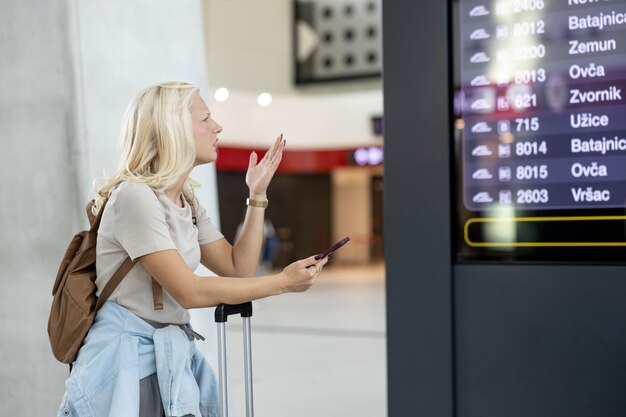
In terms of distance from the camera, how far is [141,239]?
7.75 feet

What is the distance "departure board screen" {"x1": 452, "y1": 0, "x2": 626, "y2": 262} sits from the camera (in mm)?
2566

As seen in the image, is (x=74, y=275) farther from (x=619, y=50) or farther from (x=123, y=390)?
(x=619, y=50)

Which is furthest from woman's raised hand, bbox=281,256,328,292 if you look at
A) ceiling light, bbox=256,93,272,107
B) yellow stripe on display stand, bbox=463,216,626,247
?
ceiling light, bbox=256,93,272,107

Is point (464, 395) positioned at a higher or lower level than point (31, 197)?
lower

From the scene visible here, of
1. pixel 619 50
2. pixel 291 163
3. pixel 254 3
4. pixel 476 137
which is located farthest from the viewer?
pixel 291 163

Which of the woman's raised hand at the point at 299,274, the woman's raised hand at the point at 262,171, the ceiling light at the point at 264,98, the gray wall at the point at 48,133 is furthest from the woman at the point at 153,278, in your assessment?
the ceiling light at the point at 264,98

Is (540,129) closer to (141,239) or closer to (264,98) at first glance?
(141,239)

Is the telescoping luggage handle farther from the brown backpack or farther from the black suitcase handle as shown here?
the brown backpack

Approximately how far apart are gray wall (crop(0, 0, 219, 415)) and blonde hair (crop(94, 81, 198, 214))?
4.19ft

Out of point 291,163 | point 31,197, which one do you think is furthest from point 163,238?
point 291,163

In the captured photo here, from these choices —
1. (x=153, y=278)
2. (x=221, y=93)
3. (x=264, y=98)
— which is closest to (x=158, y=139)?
(x=153, y=278)

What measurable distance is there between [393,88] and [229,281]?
86 cm

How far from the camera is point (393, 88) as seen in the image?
9.27 feet

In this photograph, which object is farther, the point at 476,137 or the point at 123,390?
the point at 476,137
